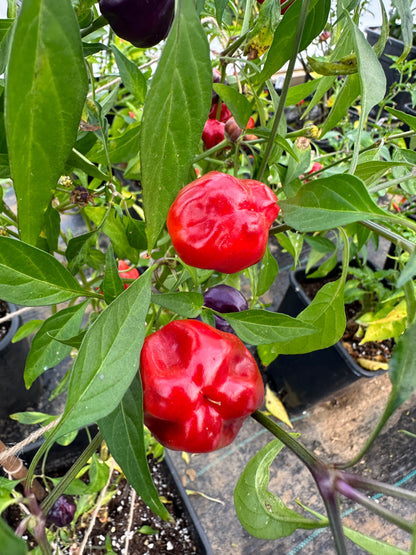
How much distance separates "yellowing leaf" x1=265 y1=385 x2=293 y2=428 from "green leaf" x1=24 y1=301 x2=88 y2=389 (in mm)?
695

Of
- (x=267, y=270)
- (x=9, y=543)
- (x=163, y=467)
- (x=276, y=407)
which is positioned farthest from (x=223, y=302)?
(x=276, y=407)

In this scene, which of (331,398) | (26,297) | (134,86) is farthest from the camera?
(331,398)

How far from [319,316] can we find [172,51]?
0.21 meters

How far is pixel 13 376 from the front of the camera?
33.4 inches

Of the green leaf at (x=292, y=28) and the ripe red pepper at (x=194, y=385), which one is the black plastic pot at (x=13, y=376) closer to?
the ripe red pepper at (x=194, y=385)

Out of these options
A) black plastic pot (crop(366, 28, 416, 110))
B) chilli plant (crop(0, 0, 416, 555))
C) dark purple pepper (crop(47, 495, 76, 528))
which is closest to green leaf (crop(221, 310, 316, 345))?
chilli plant (crop(0, 0, 416, 555))

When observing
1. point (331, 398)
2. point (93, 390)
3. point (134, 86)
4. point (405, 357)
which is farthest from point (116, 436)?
point (331, 398)

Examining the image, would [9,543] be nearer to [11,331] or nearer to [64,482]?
[64,482]

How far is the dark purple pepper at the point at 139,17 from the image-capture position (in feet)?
0.89

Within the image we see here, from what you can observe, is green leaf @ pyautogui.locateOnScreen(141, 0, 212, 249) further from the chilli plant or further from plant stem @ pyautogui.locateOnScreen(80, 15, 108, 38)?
plant stem @ pyautogui.locateOnScreen(80, 15, 108, 38)

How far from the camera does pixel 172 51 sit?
18cm

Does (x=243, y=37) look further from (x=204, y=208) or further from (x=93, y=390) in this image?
(x=93, y=390)

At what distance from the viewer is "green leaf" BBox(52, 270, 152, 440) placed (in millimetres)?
216

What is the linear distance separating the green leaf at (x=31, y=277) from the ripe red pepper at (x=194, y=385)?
2.8 inches
